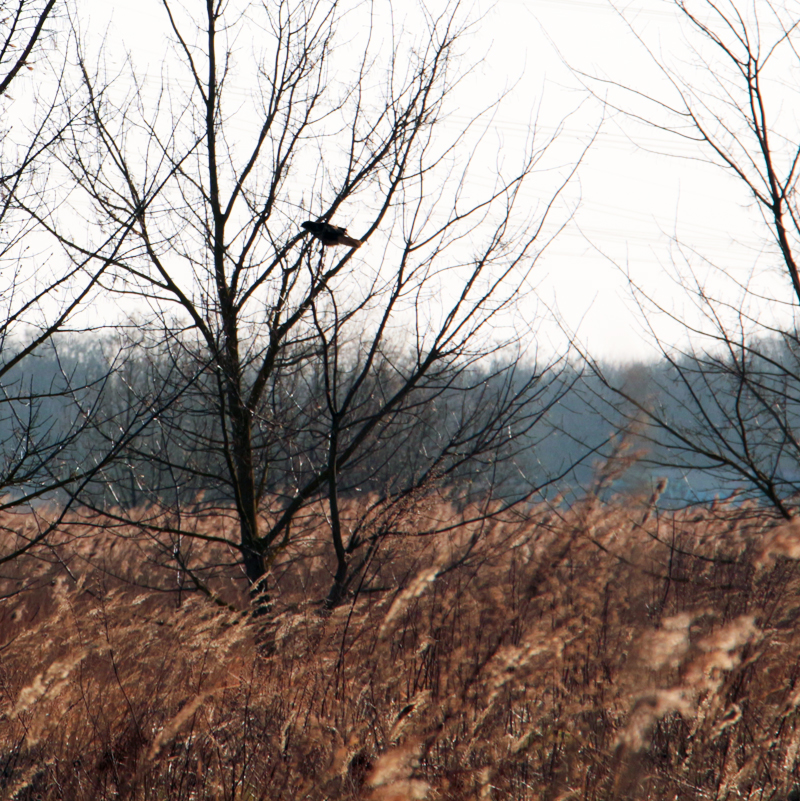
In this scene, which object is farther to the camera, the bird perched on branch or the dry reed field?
the bird perched on branch

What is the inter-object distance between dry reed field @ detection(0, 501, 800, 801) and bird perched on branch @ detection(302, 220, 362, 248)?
5.49ft

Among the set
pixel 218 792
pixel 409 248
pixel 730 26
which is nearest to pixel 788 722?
pixel 218 792

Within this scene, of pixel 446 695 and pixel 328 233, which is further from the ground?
pixel 328 233

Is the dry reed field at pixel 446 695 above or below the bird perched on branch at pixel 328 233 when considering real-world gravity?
below

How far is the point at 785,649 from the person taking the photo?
332 centimetres

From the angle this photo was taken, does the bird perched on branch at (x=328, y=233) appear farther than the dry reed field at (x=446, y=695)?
Yes

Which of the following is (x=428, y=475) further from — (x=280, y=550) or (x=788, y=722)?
(x=788, y=722)

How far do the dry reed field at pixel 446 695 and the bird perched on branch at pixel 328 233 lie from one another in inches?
65.9

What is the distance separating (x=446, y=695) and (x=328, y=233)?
7.75 feet

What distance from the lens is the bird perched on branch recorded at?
3.71 meters

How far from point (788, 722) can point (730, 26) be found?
350 centimetres

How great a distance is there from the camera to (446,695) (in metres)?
3.44

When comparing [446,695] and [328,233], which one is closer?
[446,695]

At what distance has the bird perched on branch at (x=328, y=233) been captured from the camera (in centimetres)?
371
